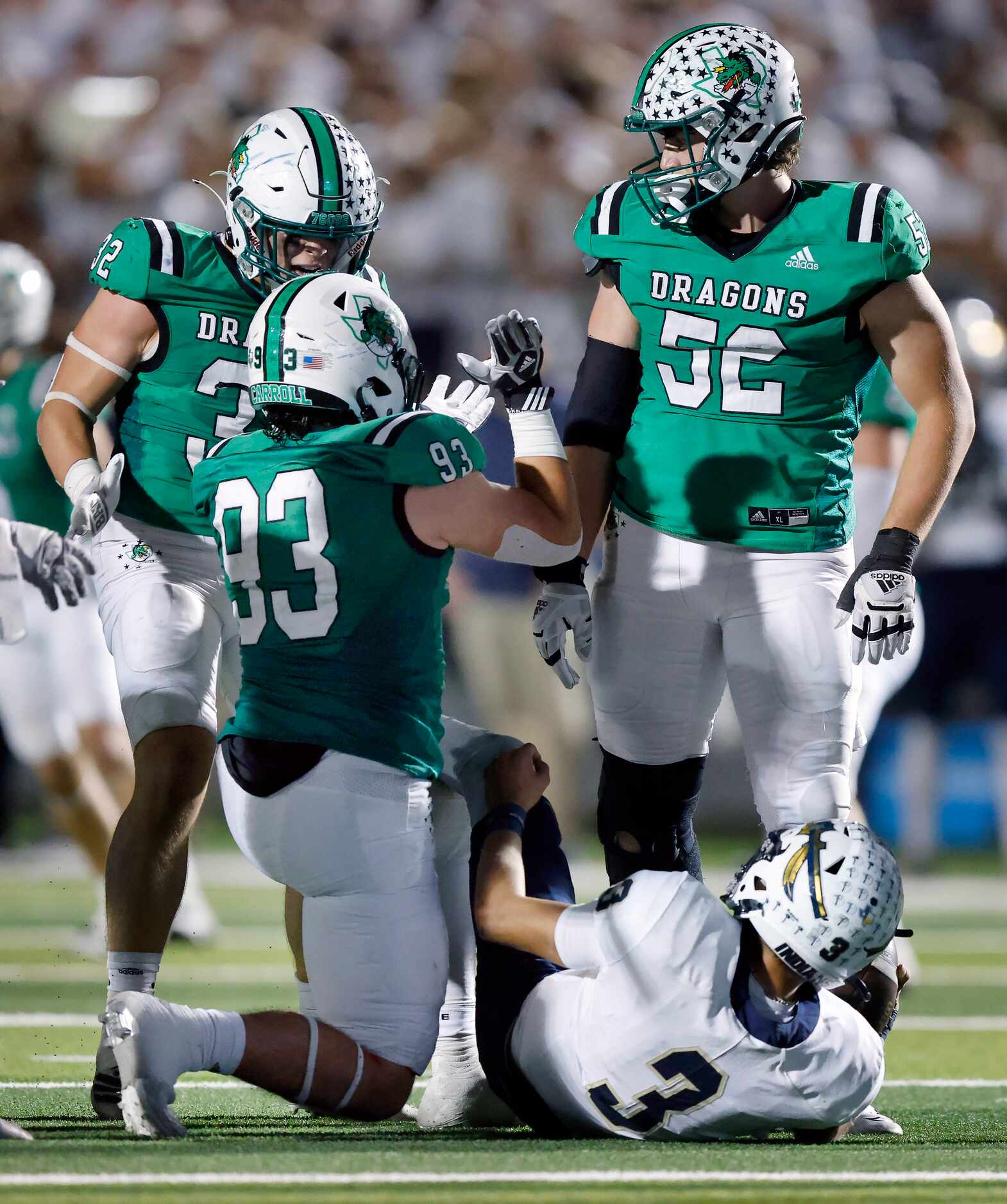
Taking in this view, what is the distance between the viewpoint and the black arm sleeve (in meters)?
3.52

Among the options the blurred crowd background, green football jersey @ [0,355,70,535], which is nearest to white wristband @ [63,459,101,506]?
green football jersey @ [0,355,70,535]

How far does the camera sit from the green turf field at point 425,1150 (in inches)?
94.3

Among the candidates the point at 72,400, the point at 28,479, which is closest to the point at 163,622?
the point at 72,400

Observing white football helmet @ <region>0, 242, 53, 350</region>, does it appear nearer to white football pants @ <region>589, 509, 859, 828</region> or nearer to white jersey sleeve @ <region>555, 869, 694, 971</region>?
white football pants @ <region>589, 509, 859, 828</region>

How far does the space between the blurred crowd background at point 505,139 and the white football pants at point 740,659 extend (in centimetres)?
493

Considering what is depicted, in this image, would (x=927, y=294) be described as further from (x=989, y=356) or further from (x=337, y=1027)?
(x=989, y=356)

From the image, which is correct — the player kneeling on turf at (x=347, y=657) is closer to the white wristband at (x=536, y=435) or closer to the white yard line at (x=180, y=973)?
the white wristband at (x=536, y=435)

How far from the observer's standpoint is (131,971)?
3.36 metres

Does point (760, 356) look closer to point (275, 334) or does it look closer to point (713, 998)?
point (275, 334)

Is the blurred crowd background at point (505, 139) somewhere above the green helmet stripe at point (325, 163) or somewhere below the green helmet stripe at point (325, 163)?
above

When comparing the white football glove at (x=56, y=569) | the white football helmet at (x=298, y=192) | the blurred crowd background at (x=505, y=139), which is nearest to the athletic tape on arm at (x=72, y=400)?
the white football helmet at (x=298, y=192)

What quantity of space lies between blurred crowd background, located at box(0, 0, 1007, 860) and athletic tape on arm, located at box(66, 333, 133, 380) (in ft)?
15.8

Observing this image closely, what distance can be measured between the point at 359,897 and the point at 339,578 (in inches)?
20.5

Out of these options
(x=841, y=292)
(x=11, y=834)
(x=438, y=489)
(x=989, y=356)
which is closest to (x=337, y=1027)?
(x=438, y=489)
